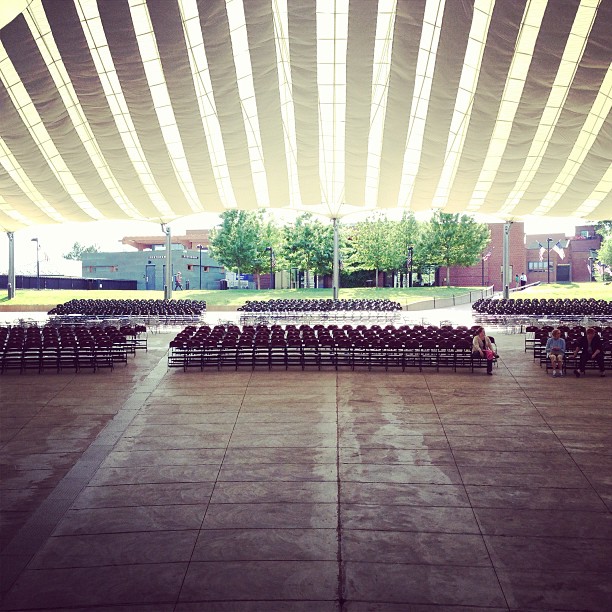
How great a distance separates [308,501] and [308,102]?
742 inches

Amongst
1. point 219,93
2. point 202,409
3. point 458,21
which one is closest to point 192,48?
point 219,93

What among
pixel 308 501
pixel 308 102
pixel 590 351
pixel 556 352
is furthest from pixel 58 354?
pixel 308 102

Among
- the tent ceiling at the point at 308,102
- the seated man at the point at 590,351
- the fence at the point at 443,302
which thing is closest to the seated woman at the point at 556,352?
the seated man at the point at 590,351

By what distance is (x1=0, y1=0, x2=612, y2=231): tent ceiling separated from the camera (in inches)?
684

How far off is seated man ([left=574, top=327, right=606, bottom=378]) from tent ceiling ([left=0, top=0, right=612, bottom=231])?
9.28 metres

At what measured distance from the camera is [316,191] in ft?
111

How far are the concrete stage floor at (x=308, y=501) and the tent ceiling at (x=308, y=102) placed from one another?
10927mm

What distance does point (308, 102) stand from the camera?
73.0ft

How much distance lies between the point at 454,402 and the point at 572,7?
477 inches

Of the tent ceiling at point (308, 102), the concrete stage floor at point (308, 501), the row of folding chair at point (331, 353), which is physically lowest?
the concrete stage floor at point (308, 501)

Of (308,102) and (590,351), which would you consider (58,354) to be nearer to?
(590,351)

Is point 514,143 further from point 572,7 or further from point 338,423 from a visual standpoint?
point 338,423

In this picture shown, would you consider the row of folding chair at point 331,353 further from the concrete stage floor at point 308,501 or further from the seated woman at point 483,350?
the concrete stage floor at point 308,501

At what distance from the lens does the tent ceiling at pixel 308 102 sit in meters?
17.4
